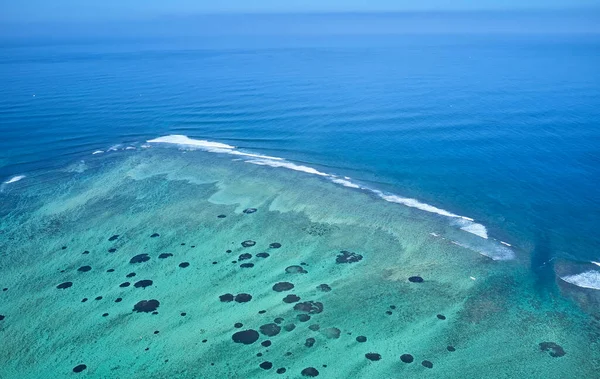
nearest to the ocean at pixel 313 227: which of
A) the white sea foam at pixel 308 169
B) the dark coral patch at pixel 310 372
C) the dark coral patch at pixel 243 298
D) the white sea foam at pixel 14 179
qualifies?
the dark coral patch at pixel 310 372

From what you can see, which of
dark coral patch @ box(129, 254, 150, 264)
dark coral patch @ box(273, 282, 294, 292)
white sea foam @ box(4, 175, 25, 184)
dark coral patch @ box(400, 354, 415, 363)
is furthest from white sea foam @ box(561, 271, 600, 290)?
white sea foam @ box(4, 175, 25, 184)

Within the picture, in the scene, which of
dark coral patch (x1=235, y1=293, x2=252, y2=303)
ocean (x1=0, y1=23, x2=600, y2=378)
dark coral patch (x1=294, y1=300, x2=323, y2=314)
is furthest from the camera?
dark coral patch (x1=235, y1=293, x2=252, y2=303)

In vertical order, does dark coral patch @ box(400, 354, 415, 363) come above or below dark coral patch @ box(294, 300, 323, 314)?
below

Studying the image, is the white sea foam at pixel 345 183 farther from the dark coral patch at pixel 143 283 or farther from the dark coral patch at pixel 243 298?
the dark coral patch at pixel 143 283

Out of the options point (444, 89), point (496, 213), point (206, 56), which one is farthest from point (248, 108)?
point (206, 56)

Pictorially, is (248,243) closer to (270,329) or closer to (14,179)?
(270,329)

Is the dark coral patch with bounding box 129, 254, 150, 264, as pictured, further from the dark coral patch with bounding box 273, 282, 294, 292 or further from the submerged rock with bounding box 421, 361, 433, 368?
the submerged rock with bounding box 421, 361, 433, 368
